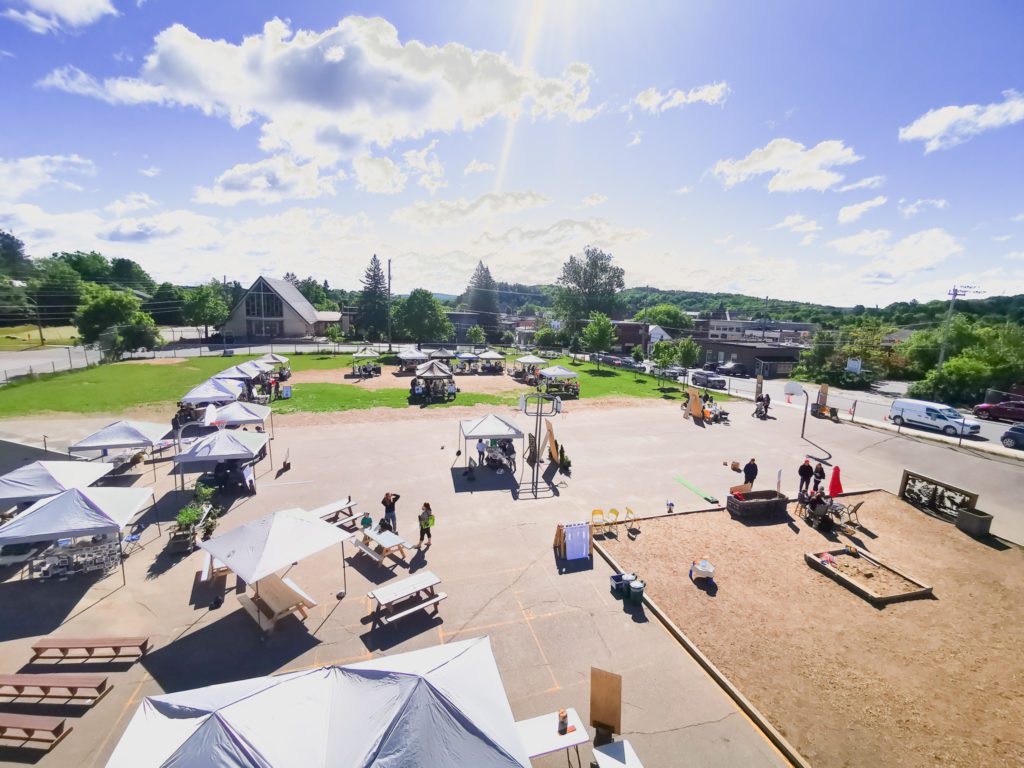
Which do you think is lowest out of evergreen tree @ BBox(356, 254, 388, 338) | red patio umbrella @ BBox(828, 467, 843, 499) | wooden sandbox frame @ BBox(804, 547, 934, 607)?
wooden sandbox frame @ BBox(804, 547, 934, 607)

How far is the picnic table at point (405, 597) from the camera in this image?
9.09m

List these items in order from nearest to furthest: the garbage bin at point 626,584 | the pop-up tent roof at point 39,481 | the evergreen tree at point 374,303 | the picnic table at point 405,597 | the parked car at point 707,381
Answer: the picnic table at point 405,597 → the garbage bin at point 626,584 → the pop-up tent roof at point 39,481 → the parked car at point 707,381 → the evergreen tree at point 374,303

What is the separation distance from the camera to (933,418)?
85.7 feet

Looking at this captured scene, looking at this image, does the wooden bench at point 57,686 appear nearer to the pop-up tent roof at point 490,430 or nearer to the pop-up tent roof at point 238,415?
the pop-up tent roof at point 238,415

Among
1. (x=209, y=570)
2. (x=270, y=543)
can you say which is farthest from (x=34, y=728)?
(x=209, y=570)

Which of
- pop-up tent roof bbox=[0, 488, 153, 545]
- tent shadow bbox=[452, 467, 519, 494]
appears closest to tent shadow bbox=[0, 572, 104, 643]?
pop-up tent roof bbox=[0, 488, 153, 545]

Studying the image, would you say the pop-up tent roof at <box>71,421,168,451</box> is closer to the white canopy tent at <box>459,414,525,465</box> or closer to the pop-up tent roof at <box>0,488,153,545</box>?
the pop-up tent roof at <box>0,488,153,545</box>

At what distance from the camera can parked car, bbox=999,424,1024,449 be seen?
2302cm

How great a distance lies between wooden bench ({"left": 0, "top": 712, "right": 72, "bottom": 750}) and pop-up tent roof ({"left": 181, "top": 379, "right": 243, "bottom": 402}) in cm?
1694

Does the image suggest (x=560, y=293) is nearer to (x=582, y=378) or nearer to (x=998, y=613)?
(x=582, y=378)

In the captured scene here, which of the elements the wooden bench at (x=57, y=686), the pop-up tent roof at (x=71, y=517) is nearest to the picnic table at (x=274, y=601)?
the wooden bench at (x=57, y=686)

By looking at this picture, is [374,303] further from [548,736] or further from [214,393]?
[548,736]

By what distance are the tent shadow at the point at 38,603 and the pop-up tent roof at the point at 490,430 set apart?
1091 cm

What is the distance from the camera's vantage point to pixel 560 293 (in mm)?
81688
